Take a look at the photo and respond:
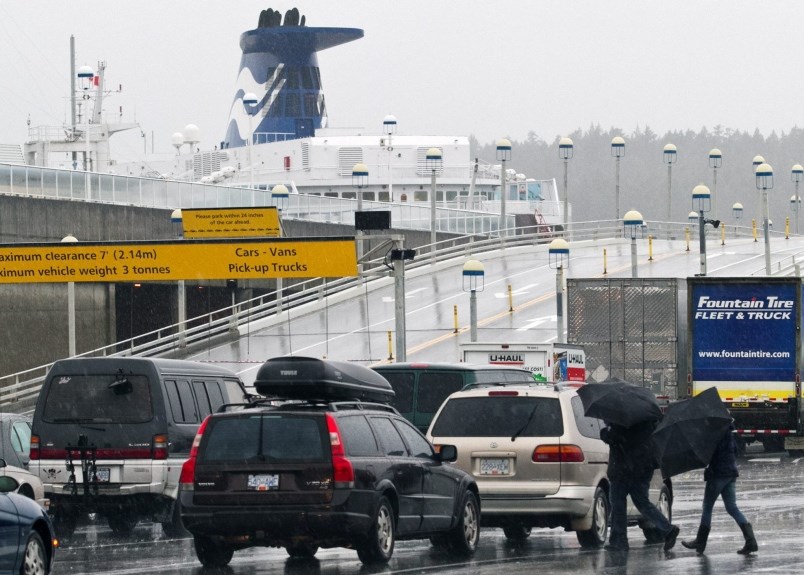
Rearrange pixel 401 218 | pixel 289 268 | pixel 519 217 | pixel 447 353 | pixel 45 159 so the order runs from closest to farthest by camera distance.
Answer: pixel 289 268, pixel 447 353, pixel 401 218, pixel 45 159, pixel 519 217

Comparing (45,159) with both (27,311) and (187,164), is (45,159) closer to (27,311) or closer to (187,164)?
(187,164)

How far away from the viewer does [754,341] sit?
2852 centimetres

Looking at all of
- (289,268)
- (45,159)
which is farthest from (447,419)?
(45,159)

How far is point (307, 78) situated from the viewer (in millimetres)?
92125

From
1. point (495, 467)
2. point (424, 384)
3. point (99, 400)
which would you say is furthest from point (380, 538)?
point (424, 384)

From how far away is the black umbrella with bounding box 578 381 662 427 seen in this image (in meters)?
13.3

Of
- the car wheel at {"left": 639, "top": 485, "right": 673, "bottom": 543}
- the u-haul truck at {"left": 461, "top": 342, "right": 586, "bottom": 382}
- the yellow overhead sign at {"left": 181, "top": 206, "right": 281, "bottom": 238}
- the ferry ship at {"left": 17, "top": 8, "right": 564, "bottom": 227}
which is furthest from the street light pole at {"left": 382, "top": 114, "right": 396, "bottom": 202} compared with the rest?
the car wheel at {"left": 639, "top": 485, "right": 673, "bottom": 543}

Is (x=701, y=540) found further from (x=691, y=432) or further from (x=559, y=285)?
(x=559, y=285)

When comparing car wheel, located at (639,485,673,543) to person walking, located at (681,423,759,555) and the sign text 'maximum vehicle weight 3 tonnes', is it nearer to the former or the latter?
person walking, located at (681,423,759,555)

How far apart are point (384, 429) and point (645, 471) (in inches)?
Result: 94.7

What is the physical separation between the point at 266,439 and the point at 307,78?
81092 mm

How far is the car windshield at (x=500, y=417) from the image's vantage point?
1430cm

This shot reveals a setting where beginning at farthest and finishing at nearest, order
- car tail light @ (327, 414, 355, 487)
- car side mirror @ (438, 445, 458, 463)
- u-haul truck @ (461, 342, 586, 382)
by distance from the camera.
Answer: u-haul truck @ (461, 342, 586, 382), car side mirror @ (438, 445, 458, 463), car tail light @ (327, 414, 355, 487)

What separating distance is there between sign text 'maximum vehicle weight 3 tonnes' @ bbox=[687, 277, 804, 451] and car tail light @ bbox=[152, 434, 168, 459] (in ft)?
48.9
